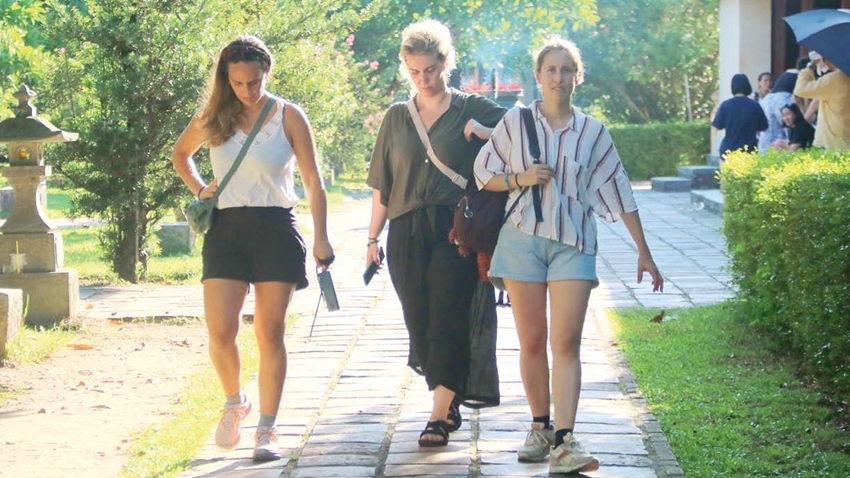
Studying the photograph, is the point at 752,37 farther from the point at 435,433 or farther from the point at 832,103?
the point at 435,433

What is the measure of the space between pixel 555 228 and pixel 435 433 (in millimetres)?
1073

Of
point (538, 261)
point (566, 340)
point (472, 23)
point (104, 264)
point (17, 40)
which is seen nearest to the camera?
point (566, 340)

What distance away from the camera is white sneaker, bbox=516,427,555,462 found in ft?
18.4

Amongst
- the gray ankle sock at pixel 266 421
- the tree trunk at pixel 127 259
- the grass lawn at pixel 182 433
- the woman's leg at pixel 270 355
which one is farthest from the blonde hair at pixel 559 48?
the tree trunk at pixel 127 259

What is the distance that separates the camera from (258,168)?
5793mm

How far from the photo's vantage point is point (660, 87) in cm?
3703

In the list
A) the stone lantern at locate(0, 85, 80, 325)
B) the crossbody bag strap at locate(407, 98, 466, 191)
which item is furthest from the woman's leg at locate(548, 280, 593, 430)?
the stone lantern at locate(0, 85, 80, 325)

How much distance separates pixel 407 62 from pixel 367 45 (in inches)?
984

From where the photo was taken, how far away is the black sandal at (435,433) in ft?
19.2

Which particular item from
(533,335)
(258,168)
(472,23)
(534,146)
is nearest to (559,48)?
(534,146)

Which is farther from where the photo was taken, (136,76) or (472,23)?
(472,23)

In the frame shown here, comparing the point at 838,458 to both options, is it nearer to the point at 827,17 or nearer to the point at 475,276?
the point at 475,276

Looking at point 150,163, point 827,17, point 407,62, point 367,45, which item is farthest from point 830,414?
point 367,45

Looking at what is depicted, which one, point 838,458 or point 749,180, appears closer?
point 838,458
